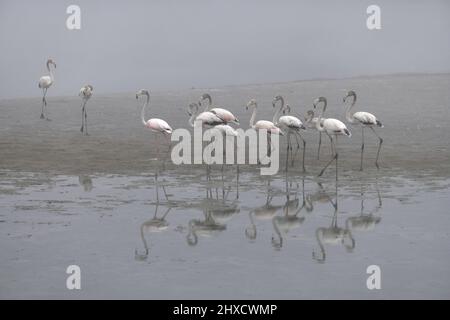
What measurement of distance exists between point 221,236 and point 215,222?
2.94 ft

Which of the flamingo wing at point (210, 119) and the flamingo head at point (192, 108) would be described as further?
the flamingo head at point (192, 108)

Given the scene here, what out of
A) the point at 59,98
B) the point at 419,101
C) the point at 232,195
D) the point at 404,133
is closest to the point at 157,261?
the point at 232,195

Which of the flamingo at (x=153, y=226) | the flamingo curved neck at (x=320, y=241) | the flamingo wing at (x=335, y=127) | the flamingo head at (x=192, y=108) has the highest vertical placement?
the flamingo head at (x=192, y=108)

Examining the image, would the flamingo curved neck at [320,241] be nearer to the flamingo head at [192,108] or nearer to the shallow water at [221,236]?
the shallow water at [221,236]

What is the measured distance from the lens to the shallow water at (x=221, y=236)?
8.03m

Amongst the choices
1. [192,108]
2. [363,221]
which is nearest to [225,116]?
[192,108]

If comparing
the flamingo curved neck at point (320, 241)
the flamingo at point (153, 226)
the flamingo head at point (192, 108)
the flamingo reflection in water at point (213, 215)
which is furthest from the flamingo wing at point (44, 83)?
the flamingo curved neck at point (320, 241)

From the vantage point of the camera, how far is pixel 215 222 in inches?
435

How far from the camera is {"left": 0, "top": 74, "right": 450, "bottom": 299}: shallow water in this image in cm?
814

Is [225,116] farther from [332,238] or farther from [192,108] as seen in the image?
[332,238]

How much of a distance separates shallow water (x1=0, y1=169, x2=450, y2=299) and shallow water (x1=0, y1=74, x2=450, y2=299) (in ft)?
0.07

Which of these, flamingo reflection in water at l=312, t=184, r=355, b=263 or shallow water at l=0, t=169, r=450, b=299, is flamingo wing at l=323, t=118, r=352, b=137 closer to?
shallow water at l=0, t=169, r=450, b=299

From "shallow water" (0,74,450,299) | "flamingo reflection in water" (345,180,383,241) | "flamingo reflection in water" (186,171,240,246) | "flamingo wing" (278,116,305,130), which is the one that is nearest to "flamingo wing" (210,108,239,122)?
"flamingo wing" (278,116,305,130)

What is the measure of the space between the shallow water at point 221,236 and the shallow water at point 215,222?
2cm
